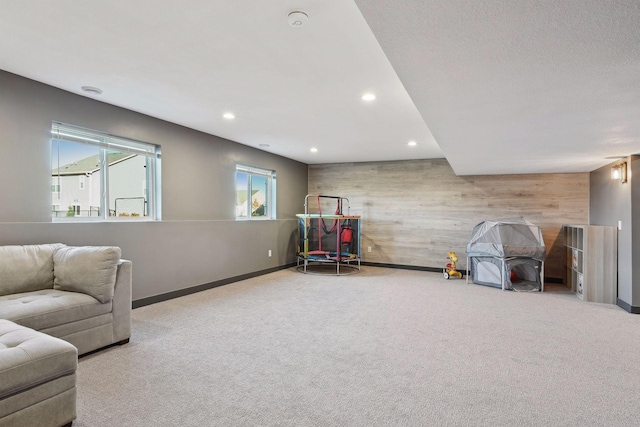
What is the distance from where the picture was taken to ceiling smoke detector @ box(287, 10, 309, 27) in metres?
2.14

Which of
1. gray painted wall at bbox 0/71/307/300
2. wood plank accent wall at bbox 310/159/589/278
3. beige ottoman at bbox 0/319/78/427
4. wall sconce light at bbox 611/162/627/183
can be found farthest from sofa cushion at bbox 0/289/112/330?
wall sconce light at bbox 611/162/627/183

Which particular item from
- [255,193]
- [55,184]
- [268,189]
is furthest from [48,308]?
[268,189]

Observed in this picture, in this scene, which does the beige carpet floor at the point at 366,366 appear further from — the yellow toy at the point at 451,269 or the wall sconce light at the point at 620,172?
the yellow toy at the point at 451,269

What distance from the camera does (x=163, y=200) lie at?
15.8ft

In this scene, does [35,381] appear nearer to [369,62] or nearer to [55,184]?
[55,184]

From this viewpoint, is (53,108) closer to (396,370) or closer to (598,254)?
(396,370)

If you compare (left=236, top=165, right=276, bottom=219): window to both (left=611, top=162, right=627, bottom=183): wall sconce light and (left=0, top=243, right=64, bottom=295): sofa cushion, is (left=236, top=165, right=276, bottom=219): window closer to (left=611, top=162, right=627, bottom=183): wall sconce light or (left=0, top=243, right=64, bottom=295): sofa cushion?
(left=0, top=243, right=64, bottom=295): sofa cushion

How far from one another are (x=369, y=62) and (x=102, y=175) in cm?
343

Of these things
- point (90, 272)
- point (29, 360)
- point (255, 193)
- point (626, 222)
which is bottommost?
point (29, 360)

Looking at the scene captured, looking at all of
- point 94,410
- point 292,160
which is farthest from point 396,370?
point 292,160

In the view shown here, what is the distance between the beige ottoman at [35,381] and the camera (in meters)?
1.69

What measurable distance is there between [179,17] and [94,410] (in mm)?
2481

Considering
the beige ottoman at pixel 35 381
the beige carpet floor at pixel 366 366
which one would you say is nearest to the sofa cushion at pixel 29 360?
the beige ottoman at pixel 35 381

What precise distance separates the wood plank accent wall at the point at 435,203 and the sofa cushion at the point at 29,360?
6.55 metres
